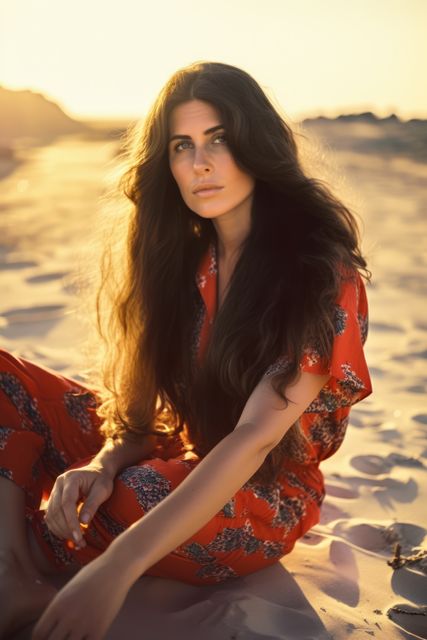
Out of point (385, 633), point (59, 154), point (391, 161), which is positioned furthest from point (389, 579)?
point (59, 154)

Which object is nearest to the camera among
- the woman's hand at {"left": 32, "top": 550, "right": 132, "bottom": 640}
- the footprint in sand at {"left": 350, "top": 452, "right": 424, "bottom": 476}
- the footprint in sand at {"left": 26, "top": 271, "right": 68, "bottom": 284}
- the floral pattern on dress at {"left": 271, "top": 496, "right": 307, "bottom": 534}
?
the woman's hand at {"left": 32, "top": 550, "right": 132, "bottom": 640}

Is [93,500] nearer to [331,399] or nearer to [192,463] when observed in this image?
[192,463]

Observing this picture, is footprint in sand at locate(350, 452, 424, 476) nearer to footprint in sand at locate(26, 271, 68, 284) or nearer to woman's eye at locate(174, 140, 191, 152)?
woman's eye at locate(174, 140, 191, 152)

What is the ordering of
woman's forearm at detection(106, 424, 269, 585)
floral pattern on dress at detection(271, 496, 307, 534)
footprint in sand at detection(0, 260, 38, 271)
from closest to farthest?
woman's forearm at detection(106, 424, 269, 585)
floral pattern on dress at detection(271, 496, 307, 534)
footprint in sand at detection(0, 260, 38, 271)

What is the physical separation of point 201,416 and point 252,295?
0.39m

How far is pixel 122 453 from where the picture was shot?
228cm

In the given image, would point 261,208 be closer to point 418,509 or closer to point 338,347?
point 338,347

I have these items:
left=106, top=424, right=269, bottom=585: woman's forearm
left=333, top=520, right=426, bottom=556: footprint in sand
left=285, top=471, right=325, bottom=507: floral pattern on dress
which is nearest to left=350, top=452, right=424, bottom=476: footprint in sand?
left=333, top=520, right=426, bottom=556: footprint in sand

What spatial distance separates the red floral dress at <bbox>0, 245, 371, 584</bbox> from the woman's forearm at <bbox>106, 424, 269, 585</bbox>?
9.2 inches

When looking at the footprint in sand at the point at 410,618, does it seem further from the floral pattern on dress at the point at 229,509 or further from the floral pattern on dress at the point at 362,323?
the floral pattern on dress at the point at 362,323

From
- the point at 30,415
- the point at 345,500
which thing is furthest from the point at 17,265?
the point at 345,500

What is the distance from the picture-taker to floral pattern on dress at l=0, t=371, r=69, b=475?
229cm

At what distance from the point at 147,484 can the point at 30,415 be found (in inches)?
20.7

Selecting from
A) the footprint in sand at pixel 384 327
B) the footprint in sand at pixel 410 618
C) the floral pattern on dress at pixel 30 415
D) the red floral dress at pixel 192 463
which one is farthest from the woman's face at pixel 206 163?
the footprint in sand at pixel 384 327
